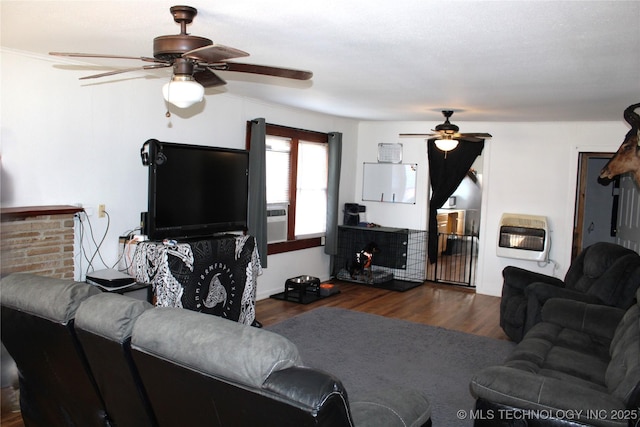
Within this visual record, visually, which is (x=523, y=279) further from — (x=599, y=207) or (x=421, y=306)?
(x=599, y=207)

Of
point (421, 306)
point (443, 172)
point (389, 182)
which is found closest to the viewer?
point (421, 306)

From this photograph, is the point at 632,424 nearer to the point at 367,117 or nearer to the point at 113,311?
the point at 113,311

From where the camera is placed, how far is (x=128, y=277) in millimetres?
3965

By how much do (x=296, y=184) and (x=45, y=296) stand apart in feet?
15.3

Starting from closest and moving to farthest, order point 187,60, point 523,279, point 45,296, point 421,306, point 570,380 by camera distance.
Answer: point 45,296, point 187,60, point 570,380, point 523,279, point 421,306

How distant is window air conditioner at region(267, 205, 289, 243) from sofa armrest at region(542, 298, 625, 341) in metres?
3.34

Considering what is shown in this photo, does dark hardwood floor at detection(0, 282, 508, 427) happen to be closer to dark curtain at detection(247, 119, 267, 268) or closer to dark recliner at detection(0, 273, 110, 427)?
dark curtain at detection(247, 119, 267, 268)

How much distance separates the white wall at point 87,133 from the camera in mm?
3725

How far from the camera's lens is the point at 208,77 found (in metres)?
2.87

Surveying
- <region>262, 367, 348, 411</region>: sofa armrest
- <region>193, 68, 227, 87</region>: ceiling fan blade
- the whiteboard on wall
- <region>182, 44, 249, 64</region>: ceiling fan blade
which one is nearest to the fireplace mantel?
<region>193, 68, 227, 87</region>: ceiling fan blade

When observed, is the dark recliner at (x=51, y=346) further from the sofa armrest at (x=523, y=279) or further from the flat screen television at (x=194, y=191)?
the sofa armrest at (x=523, y=279)

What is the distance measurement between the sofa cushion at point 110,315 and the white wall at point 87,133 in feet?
7.11

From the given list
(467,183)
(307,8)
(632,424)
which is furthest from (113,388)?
(467,183)

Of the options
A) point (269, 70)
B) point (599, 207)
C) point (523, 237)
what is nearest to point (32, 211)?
point (269, 70)
